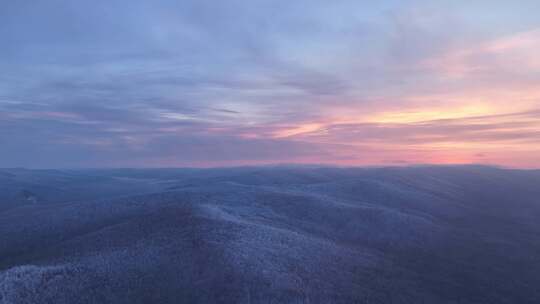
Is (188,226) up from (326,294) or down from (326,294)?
up

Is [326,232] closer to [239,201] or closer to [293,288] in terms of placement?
[239,201]

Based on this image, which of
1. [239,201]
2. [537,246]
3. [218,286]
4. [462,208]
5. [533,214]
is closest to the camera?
[218,286]

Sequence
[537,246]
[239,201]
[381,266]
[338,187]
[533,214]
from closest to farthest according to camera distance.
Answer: [381,266], [537,246], [239,201], [533,214], [338,187]

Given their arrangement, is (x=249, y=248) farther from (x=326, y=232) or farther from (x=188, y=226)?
(x=326, y=232)

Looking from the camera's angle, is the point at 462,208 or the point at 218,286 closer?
the point at 218,286

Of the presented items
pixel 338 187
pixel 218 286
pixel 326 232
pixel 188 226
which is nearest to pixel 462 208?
pixel 338 187

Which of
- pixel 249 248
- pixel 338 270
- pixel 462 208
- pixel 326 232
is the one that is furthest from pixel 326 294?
pixel 462 208
